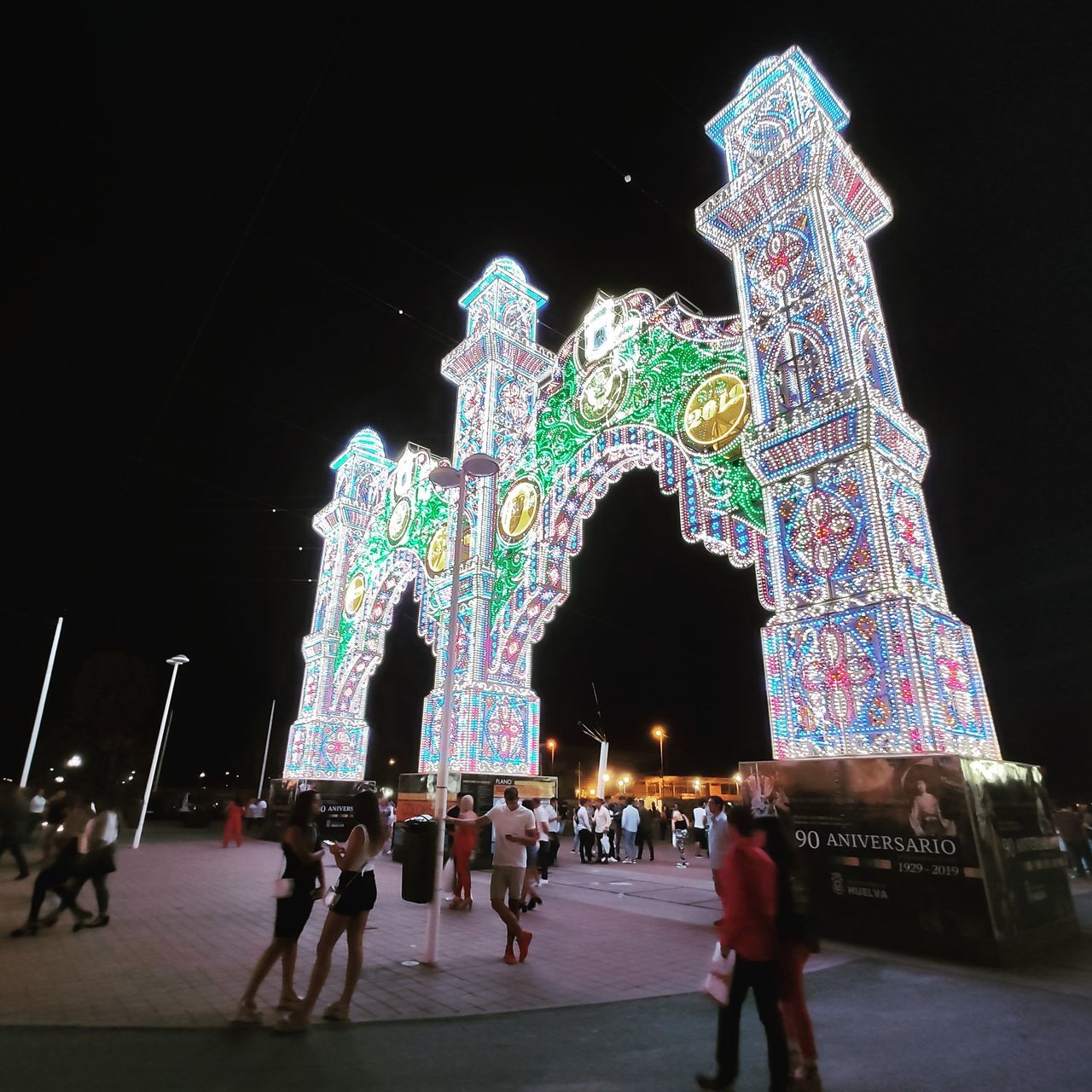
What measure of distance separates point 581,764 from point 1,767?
39.3 m

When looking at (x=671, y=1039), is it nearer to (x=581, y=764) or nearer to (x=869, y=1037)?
(x=869, y=1037)

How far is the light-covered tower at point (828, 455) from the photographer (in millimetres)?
8133

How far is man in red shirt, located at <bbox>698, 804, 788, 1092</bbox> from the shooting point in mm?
3576

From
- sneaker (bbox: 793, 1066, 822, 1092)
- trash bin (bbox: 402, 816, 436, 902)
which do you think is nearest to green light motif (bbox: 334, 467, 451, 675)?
trash bin (bbox: 402, 816, 436, 902)

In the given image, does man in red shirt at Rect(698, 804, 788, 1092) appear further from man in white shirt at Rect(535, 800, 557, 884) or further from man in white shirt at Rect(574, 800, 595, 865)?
man in white shirt at Rect(574, 800, 595, 865)

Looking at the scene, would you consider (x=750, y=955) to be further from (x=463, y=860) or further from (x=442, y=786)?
(x=463, y=860)

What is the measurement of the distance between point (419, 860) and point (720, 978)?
4449 millimetres

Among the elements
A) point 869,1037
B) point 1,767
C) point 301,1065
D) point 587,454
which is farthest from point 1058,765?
point 1,767

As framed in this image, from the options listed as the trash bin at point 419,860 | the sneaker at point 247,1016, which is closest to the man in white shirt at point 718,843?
the trash bin at point 419,860

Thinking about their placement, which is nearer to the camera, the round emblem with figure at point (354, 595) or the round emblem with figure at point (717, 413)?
the round emblem with figure at point (717, 413)

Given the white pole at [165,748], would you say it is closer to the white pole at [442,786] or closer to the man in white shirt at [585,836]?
the man in white shirt at [585,836]

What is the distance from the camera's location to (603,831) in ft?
55.1

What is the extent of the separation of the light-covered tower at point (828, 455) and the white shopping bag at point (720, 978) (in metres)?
4.85

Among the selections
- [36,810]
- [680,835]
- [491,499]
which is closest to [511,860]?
[491,499]
